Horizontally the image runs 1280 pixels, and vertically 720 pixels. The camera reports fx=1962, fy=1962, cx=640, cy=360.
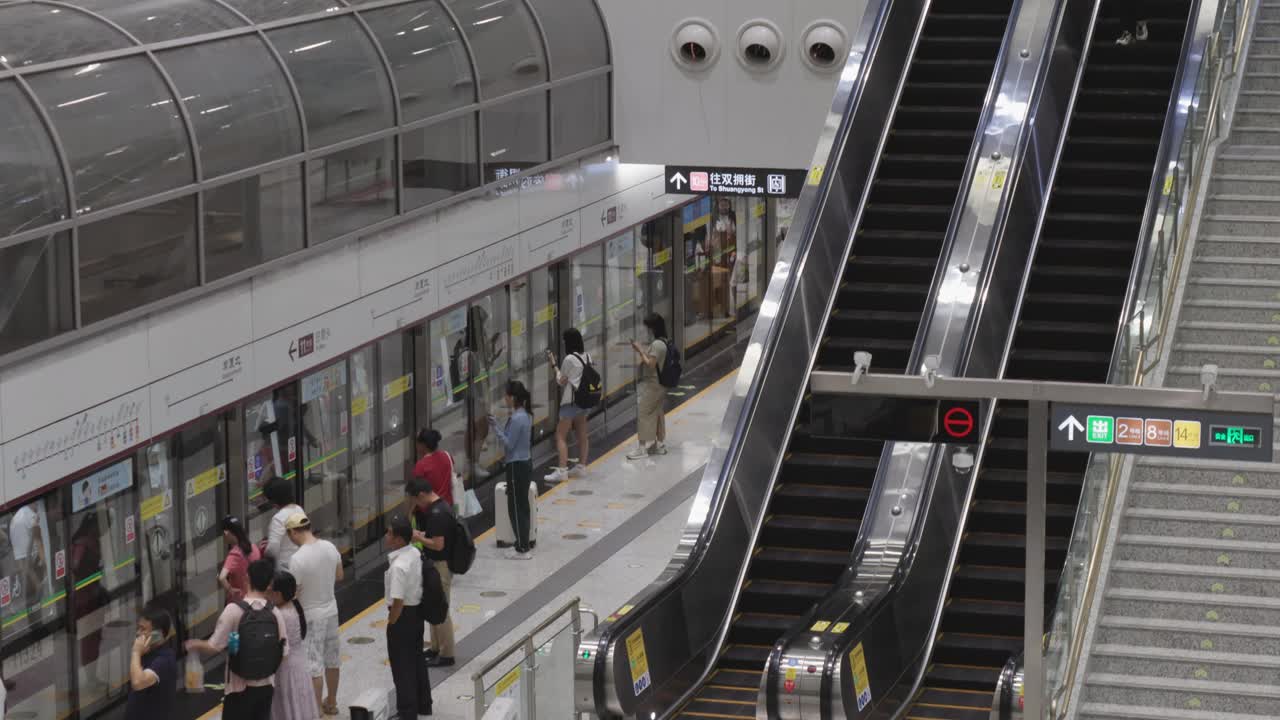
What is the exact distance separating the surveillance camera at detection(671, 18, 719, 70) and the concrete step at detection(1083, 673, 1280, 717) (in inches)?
425

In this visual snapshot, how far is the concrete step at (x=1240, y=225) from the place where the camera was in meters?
13.5

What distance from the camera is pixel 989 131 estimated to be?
48.6ft

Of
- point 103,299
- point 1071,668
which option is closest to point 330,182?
point 103,299

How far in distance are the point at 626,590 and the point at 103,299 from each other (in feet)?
17.2

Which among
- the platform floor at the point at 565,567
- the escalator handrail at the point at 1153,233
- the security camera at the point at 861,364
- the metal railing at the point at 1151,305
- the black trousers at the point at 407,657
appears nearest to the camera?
the security camera at the point at 861,364

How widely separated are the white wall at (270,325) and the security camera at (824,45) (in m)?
2.50

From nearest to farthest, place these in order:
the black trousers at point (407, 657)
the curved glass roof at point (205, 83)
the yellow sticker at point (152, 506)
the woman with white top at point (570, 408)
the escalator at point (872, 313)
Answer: the curved glass roof at point (205, 83), the escalator at point (872, 313), the black trousers at point (407, 657), the yellow sticker at point (152, 506), the woman with white top at point (570, 408)

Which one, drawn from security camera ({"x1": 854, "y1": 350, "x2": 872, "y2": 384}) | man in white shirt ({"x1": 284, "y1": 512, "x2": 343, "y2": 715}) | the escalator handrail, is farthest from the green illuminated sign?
man in white shirt ({"x1": 284, "y1": 512, "x2": 343, "y2": 715})

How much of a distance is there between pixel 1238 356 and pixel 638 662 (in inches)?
172

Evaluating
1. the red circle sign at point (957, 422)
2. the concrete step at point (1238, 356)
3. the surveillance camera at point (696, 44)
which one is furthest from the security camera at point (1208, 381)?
the surveillance camera at point (696, 44)

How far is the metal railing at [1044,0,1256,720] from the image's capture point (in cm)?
1055

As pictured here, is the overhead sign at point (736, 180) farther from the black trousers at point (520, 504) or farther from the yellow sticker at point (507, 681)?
the yellow sticker at point (507, 681)

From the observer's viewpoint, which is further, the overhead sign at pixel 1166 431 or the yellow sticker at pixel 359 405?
the yellow sticker at pixel 359 405

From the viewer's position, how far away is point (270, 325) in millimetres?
14969
